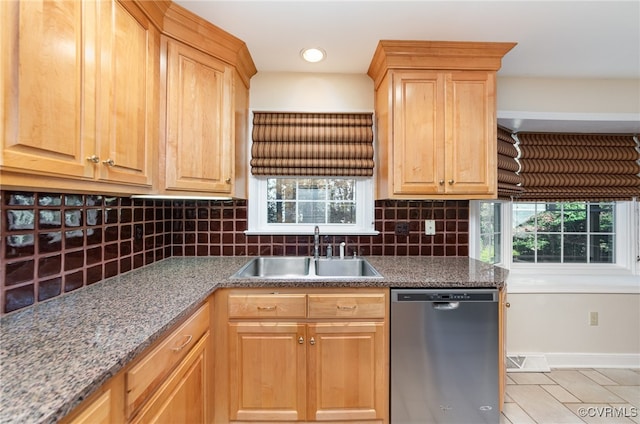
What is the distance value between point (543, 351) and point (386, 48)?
2.72 metres

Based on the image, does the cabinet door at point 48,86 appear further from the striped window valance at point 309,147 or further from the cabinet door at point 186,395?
the striped window valance at point 309,147

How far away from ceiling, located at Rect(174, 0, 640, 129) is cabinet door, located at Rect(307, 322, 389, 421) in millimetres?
1723

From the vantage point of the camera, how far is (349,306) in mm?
1579

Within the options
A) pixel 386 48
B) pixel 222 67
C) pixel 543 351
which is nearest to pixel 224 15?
pixel 222 67

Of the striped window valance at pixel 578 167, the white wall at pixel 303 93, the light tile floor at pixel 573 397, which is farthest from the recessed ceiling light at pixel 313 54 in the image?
the light tile floor at pixel 573 397

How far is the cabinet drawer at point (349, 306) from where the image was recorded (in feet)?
5.17

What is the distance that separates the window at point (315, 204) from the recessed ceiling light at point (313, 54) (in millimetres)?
861

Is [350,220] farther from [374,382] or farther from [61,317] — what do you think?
[61,317]

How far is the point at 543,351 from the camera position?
2414 mm

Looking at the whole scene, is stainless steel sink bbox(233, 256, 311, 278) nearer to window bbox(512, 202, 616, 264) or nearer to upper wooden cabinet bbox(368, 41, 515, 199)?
upper wooden cabinet bbox(368, 41, 515, 199)

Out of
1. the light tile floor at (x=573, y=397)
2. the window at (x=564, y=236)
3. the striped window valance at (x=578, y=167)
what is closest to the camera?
the light tile floor at (x=573, y=397)

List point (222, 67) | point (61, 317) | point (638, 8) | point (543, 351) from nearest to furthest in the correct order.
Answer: point (61, 317)
point (638, 8)
point (222, 67)
point (543, 351)

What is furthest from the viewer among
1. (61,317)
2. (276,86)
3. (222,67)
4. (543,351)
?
(543,351)

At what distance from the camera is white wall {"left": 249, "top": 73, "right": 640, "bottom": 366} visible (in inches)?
88.7
